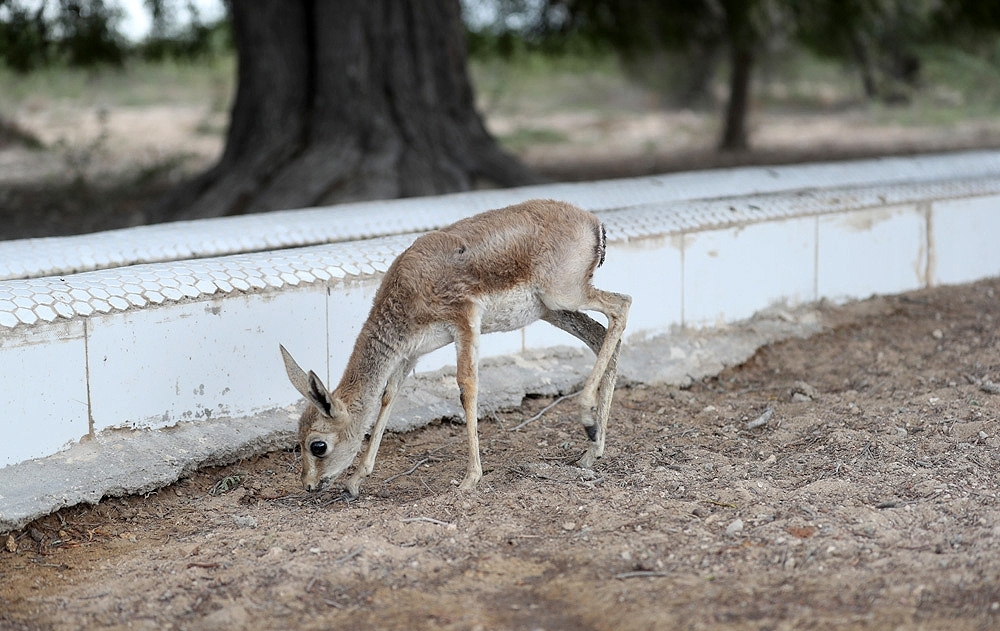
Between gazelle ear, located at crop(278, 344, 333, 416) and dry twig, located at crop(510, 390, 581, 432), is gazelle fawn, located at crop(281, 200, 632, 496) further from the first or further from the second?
dry twig, located at crop(510, 390, 581, 432)

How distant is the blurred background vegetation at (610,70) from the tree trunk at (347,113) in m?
0.90

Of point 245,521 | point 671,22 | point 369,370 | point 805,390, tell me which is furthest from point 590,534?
point 671,22

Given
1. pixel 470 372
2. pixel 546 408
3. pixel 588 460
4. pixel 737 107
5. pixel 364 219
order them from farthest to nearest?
pixel 737 107 < pixel 364 219 < pixel 546 408 < pixel 588 460 < pixel 470 372

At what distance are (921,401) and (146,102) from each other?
28.9 metres

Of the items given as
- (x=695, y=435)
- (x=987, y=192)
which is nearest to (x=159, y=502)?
(x=695, y=435)

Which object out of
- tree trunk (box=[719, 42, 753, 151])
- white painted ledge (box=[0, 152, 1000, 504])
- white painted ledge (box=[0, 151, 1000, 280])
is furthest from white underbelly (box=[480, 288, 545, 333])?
tree trunk (box=[719, 42, 753, 151])

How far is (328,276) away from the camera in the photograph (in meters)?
6.23

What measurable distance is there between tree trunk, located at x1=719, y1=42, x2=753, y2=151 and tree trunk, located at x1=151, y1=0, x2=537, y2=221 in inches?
317

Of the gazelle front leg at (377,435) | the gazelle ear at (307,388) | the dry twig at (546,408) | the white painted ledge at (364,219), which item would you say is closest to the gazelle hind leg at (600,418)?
the dry twig at (546,408)

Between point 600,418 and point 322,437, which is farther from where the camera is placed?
point 600,418

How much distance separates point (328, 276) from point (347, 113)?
5.72 m

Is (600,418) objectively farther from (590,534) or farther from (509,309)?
(590,534)

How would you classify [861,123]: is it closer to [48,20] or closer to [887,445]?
[48,20]

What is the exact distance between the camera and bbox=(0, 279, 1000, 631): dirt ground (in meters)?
4.06
